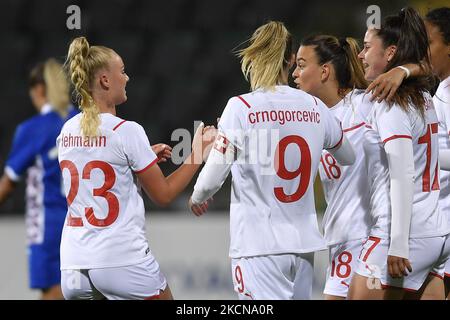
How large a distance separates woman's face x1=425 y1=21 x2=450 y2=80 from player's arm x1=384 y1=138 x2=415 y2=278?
0.83m

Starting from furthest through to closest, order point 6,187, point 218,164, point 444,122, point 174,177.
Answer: point 6,187, point 444,122, point 174,177, point 218,164

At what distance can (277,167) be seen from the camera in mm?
3564

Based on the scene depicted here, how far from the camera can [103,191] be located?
3.69 m

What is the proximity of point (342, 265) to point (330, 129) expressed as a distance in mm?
770

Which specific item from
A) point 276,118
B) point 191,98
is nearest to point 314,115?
point 276,118

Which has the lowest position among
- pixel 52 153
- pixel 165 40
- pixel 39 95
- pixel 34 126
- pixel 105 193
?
pixel 105 193

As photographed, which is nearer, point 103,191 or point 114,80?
point 103,191

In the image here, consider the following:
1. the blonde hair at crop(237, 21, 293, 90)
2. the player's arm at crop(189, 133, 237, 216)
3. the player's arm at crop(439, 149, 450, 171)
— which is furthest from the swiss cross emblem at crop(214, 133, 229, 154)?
the player's arm at crop(439, 149, 450, 171)

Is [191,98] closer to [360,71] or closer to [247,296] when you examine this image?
[360,71]

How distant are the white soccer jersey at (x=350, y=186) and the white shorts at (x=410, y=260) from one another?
23 centimetres

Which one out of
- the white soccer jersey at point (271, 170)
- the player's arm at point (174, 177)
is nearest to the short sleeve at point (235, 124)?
the white soccer jersey at point (271, 170)

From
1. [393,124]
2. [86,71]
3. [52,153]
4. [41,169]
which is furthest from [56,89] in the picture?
[393,124]

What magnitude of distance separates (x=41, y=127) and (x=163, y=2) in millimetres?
4249

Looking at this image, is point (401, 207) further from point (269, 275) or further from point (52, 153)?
point (52, 153)
